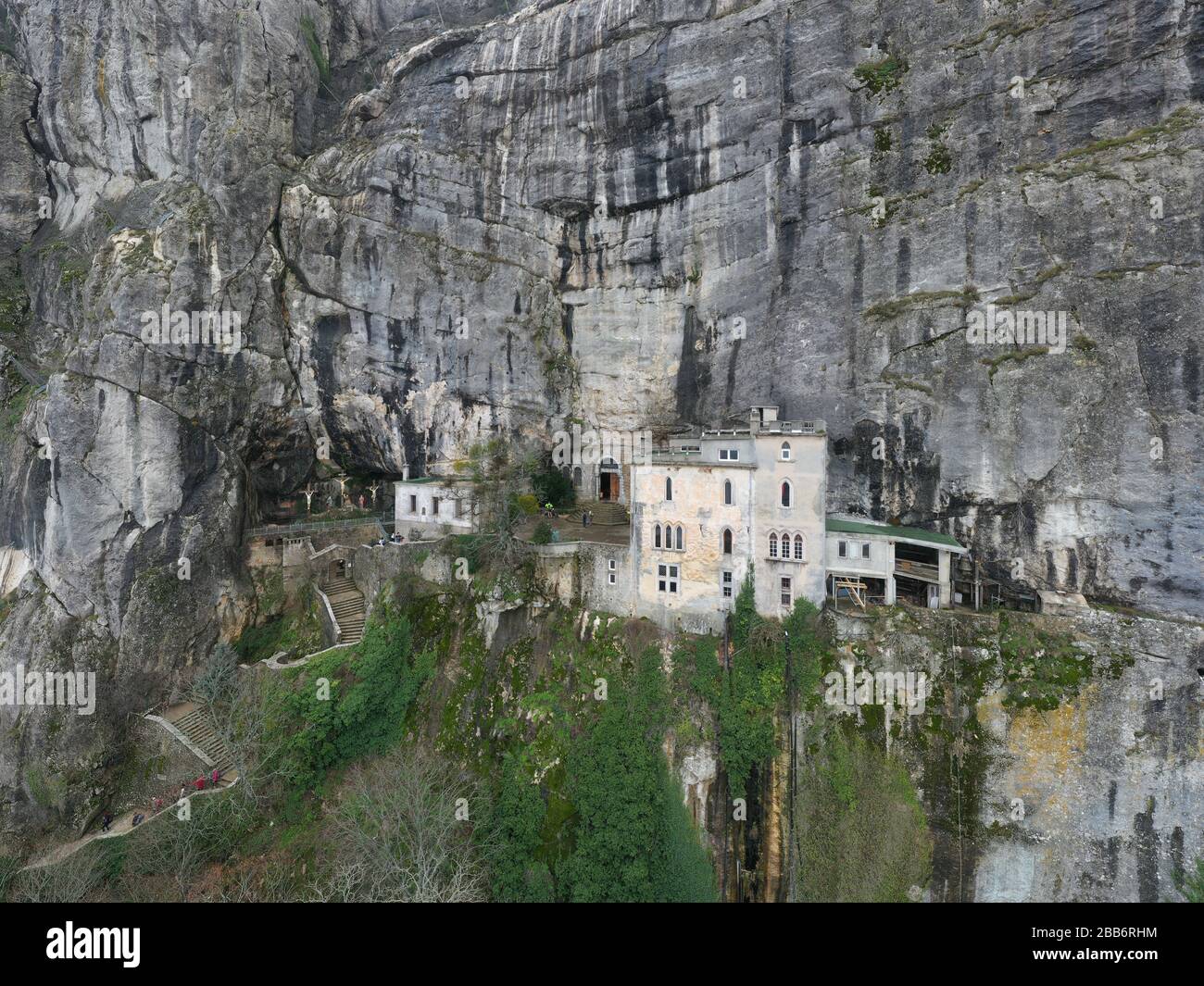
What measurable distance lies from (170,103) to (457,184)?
1580 centimetres

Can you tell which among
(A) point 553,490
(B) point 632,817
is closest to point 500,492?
(A) point 553,490

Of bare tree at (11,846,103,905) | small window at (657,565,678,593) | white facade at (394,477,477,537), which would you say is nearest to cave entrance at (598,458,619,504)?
white facade at (394,477,477,537)

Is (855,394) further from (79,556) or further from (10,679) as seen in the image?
(10,679)

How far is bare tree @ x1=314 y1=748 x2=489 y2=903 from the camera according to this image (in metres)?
17.4

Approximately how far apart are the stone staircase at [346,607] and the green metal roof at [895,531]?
2175 cm

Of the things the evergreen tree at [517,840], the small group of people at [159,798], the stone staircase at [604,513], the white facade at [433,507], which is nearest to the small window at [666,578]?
the stone staircase at [604,513]

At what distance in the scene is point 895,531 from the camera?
20531 millimetres

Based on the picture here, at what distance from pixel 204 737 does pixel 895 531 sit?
101 ft

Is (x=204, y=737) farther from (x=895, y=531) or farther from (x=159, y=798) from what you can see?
(x=895, y=531)

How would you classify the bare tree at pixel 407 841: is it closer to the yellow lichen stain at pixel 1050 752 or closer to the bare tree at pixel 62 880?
the bare tree at pixel 62 880

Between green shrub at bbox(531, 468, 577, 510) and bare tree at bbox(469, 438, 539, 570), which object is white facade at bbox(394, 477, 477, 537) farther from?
green shrub at bbox(531, 468, 577, 510)

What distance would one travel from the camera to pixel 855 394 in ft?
75.6

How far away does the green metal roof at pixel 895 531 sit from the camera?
19.8 metres

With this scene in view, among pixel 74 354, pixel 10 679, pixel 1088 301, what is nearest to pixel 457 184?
pixel 74 354
